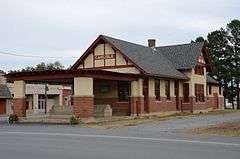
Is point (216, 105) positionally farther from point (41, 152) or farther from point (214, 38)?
point (41, 152)

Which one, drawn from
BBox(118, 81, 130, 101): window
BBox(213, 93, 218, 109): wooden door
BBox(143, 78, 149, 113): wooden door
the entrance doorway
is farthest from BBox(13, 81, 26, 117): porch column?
BBox(213, 93, 218, 109): wooden door

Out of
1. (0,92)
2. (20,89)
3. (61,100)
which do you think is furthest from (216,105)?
(20,89)

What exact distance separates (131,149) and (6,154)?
393cm

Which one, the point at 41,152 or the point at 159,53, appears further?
the point at 159,53

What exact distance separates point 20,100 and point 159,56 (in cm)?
1825

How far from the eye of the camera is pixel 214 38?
73.0 m

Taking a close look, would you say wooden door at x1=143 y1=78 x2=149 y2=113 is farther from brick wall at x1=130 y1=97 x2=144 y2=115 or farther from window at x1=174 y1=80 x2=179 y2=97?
window at x1=174 y1=80 x2=179 y2=97

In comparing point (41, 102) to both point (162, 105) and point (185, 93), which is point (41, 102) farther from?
point (162, 105)

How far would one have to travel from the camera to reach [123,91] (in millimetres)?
41094

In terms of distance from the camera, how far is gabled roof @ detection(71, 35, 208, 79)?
40906mm

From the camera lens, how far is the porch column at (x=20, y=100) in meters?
36.3

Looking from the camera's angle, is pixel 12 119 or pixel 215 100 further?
pixel 215 100

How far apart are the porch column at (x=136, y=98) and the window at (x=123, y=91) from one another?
162 centimetres

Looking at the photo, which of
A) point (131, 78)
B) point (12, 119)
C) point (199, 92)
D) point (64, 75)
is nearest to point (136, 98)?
point (131, 78)
